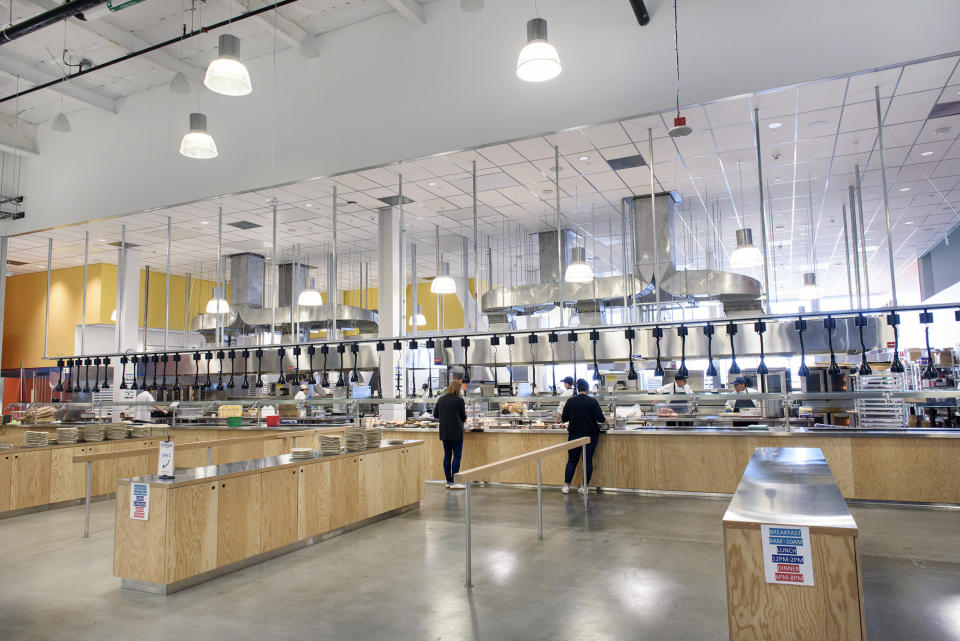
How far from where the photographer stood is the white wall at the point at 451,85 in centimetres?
609

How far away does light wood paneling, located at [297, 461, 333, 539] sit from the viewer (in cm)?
549

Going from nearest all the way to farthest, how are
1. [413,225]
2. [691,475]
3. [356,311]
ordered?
[691,475]
[413,225]
[356,311]

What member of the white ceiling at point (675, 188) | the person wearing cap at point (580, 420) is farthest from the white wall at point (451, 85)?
the person wearing cap at point (580, 420)

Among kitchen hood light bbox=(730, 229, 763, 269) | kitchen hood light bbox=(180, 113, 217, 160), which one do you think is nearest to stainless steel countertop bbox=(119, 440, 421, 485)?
kitchen hood light bbox=(180, 113, 217, 160)

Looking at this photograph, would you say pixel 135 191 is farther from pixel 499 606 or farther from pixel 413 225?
pixel 499 606

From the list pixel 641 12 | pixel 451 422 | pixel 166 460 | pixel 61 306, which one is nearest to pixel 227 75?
pixel 166 460

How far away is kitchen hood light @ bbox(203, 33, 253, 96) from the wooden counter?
464cm

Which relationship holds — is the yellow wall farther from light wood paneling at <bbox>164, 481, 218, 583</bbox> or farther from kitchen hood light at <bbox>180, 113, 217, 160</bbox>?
light wood paneling at <bbox>164, 481, 218, 583</bbox>

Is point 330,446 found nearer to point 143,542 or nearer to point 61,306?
point 143,542

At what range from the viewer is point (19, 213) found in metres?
11.6

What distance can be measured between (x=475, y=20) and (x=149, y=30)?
4365 millimetres

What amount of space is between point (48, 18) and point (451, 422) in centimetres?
636

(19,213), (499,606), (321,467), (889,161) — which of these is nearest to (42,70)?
(19,213)

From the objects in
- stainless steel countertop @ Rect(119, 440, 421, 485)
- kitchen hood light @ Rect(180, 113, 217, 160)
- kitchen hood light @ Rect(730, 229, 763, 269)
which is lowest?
stainless steel countertop @ Rect(119, 440, 421, 485)
